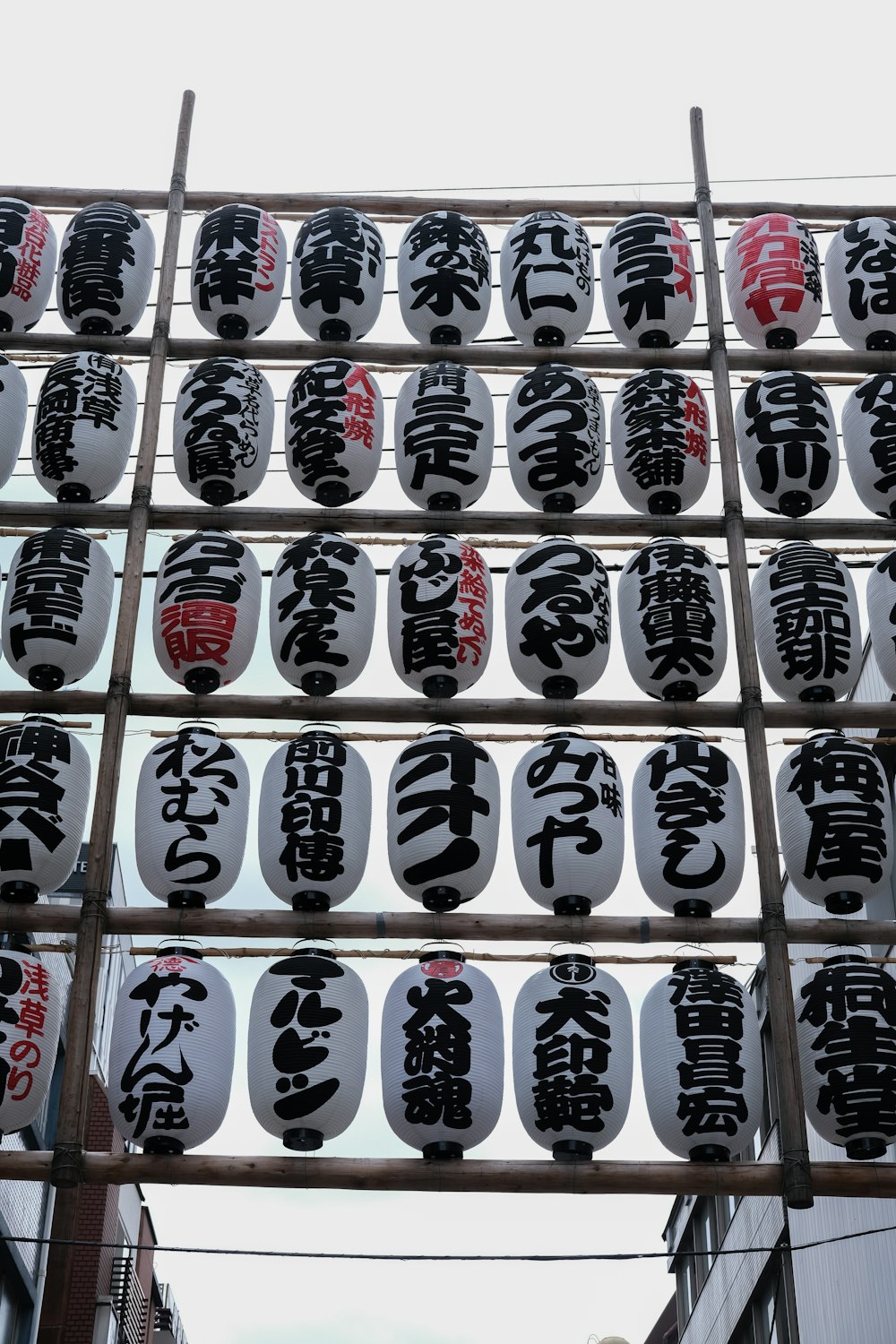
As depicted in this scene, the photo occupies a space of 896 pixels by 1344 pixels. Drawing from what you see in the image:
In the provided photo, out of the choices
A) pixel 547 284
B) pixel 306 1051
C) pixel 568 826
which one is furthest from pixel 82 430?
pixel 306 1051

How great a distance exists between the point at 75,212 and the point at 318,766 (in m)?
6.72

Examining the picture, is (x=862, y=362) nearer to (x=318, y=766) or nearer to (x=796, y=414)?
(x=796, y=414)

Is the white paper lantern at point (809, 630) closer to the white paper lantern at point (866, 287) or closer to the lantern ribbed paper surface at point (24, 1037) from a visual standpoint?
the white paper lantern at point (866, 287)

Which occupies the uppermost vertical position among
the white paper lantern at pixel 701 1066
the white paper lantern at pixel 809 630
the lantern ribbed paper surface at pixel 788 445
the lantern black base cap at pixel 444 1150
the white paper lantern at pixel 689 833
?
the lantern ribbed paper surface at pixel 788 445

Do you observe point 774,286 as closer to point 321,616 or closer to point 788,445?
point 788,445

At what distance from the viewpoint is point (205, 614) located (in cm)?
1292

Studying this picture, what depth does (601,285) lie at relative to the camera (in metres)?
15.1

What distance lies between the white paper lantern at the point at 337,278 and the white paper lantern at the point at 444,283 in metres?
0.31

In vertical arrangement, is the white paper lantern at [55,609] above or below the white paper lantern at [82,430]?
below

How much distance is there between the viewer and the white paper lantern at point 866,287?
14711mm

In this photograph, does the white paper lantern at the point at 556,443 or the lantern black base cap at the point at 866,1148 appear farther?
the white paper lantern at the point at 556,443

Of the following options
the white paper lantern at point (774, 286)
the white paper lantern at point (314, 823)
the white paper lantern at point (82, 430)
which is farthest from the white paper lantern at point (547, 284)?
the white paper lantern at point (314, 823)

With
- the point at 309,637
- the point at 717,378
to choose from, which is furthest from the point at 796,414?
the point at 309,637

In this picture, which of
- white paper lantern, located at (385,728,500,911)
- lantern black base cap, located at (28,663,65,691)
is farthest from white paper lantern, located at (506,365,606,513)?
lantern black base cap, located at (28,663,65,691)
